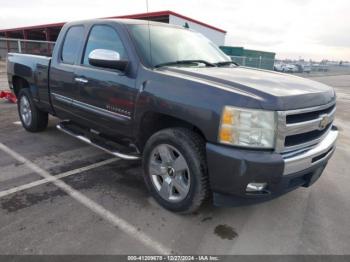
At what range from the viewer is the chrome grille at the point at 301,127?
2.67 m

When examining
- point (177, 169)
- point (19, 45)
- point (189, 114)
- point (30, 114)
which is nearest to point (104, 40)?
point (189, 114)

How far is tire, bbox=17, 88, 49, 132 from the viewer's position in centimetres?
565

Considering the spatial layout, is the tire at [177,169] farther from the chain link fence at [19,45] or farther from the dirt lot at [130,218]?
the chain link fence at [19,45]

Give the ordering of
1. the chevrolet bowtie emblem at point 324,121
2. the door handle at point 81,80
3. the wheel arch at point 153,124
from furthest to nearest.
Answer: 1. the door handle at point 81,80
2. the wheel arch at point 153,124
3. the chevrolet bowtie emblem at point 324,121

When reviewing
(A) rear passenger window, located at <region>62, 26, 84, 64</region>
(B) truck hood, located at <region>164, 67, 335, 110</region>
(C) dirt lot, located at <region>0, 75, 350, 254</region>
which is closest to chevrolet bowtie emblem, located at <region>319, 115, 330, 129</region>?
(B) truck hood, located at <region>164, 67, 335, 110</region>

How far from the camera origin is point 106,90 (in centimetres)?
377

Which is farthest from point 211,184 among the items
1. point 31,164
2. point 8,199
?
point 31,164

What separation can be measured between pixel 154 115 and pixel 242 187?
3.97 feet

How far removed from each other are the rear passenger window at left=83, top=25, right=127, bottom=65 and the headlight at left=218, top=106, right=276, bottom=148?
5.14 ft

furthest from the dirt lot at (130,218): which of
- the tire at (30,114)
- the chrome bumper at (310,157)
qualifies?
the tire at (30,114)

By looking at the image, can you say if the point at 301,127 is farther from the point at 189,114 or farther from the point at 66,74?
the point at 66,74

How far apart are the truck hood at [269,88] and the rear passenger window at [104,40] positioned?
0.76 metres

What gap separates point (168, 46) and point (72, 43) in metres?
1.64

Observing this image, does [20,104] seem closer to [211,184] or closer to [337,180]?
[211,184]
